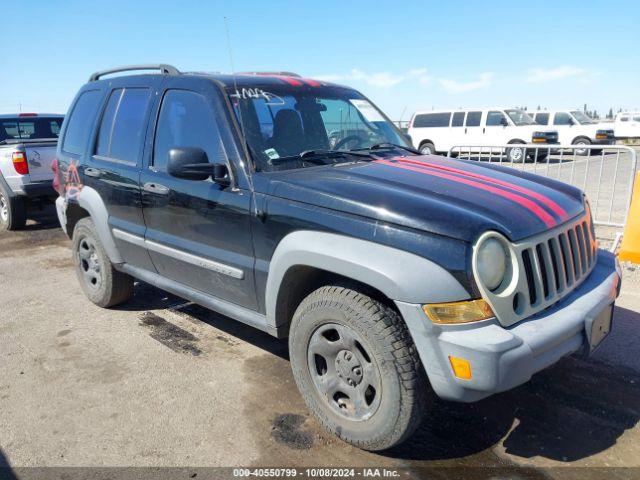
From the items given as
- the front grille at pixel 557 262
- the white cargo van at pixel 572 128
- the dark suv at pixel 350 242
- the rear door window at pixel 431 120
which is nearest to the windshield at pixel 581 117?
the white cargo van at pixel 572 128

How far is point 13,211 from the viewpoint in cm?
829

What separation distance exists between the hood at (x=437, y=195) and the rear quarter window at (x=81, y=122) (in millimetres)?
2437

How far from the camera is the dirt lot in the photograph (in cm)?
271

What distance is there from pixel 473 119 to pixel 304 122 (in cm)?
1700

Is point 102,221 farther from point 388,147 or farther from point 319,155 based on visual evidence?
point 388,147

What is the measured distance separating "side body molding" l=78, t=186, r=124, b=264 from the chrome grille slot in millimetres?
3224

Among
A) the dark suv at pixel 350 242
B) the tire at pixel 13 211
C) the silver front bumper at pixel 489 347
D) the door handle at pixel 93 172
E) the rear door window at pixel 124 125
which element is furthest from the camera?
the tire at pixel 13 211

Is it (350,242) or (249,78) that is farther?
(249,78)

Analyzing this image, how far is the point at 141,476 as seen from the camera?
2590 mm

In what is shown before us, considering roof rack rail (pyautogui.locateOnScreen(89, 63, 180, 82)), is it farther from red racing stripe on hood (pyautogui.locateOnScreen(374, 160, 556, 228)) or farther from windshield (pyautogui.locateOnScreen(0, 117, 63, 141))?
windshield (pyautogui.locateOnScreen(0, 117, 63, 141))

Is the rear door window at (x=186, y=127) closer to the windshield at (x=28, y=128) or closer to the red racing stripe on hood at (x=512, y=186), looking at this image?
the red racing stripe on hood at (x=512, y=186)

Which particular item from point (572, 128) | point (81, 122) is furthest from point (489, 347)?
point (572, 128)

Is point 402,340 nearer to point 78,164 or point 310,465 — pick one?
point 310,465

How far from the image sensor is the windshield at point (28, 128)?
8984 millimetres
